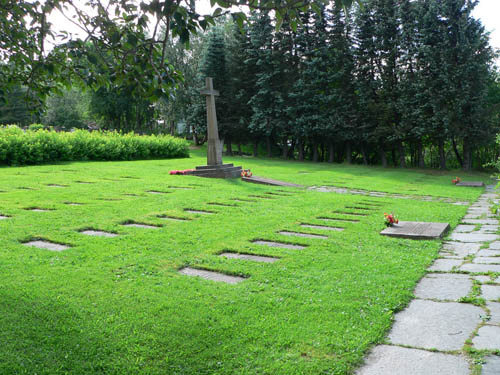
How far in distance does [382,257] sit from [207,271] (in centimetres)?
230

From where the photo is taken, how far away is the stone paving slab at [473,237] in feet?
21.9

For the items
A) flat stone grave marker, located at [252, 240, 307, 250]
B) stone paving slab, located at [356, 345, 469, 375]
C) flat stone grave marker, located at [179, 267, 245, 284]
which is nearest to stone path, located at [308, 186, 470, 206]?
flat stone grave marker, located at [252, 240, 307, 250]

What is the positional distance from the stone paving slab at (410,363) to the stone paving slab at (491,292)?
1.42 metres

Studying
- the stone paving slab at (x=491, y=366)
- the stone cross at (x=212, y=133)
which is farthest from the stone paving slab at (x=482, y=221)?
the stone cross at (x=212, y=133)

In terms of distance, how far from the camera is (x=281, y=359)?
2865mm

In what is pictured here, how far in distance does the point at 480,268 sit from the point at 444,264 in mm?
404

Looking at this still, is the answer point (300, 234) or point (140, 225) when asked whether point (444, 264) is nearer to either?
point (300, 234)

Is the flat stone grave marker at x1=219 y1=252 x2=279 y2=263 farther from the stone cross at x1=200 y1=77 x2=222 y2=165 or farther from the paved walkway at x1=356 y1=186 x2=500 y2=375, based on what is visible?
the stone cross at x1=200 y1=77 x2=222 y2=165

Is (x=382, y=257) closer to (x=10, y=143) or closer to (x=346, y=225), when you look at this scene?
(x=346, y=225)

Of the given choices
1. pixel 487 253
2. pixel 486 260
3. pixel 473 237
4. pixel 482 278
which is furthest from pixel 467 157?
pixel 482 278

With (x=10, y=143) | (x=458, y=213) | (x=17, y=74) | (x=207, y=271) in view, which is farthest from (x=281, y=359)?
(x=10, y=143)

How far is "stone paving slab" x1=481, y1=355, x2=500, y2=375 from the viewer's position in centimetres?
272

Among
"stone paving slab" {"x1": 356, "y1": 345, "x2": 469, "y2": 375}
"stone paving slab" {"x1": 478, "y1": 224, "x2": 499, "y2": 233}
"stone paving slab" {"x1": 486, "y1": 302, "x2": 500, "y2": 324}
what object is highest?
"stone paving slab" {"x1": 478, "y1": 224, "x2": 499, "y2": 233}

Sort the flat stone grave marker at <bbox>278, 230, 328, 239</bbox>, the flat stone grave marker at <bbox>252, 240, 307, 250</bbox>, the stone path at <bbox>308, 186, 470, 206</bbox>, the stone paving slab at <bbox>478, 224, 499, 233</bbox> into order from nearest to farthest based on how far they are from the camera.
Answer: the flat stone grave marker at <bbox>252, 240, 307, 250</bbox>, the flat stone grave marker at <bbox>278, 230, 328, 239</bbox>, the stone paving slab at <bbox>478, 224, 499, 233</bbox>, the stone path at <bbox>308, 186, 470, 206</bbox>
